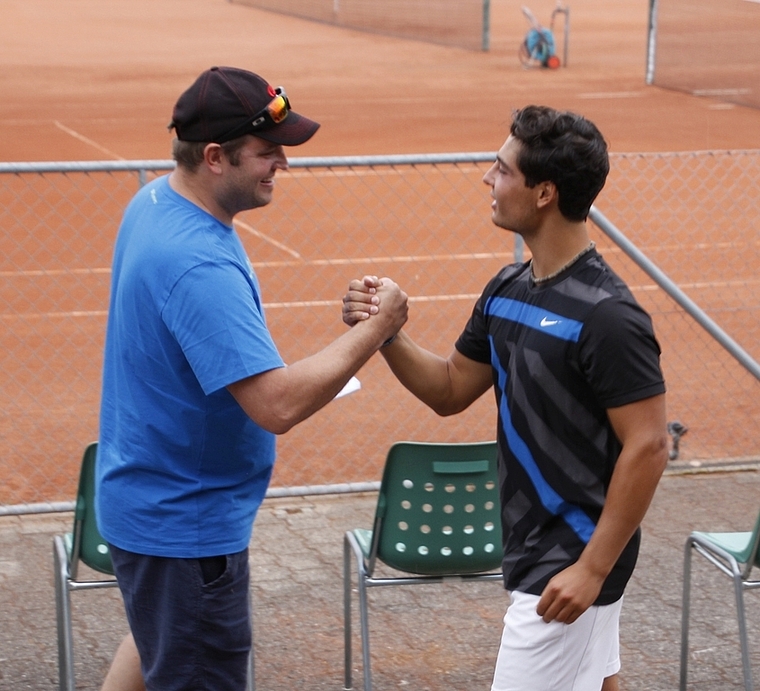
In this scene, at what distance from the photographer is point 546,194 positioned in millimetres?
3031

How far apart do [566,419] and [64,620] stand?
81.9 inches

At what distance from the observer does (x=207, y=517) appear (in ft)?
10.2

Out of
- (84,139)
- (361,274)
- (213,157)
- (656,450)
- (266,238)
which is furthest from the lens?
(84,139)

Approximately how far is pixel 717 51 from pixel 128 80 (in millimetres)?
13510

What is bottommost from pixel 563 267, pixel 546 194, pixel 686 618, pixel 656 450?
pixel 686 618

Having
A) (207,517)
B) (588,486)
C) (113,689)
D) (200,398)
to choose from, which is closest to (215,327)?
(200,398)

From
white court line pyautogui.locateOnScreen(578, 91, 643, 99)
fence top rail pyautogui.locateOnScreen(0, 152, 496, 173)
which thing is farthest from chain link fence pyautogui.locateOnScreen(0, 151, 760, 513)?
white court line pyautogui.locateOnScreen(578, 91, 643, 99)

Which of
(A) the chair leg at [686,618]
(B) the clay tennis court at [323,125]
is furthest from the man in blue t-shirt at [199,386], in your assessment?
(B) the clay tennis court at [323,125]

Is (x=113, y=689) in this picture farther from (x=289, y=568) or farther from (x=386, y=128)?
(x=386, y=128)

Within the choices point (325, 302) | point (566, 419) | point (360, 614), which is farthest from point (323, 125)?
point (566, 419)

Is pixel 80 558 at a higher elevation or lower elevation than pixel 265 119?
lower

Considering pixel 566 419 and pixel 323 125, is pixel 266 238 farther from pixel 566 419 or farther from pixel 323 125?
pixel 566 419

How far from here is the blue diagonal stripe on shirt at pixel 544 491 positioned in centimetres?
301

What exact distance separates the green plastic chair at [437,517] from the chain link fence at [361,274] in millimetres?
1857
